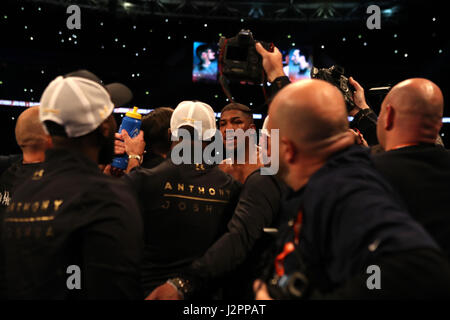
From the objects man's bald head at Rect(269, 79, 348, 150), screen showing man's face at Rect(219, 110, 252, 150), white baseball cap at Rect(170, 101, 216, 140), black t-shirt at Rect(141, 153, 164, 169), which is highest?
screen showing man's face at Rect(219, 110, 252, 150)

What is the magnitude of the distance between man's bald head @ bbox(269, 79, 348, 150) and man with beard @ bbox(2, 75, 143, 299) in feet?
1.82

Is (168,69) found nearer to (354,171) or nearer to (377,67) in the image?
(377,67)

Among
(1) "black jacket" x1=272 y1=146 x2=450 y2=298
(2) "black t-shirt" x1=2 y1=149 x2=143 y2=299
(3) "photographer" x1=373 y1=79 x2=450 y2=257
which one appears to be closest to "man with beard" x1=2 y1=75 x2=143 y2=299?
(2) "black t-shirt" x1=2 y1=149 x2=143 y2=299

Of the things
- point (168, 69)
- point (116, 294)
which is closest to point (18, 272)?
point (116, 294)

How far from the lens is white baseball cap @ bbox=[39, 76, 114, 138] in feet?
4.17

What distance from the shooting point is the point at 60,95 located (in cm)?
128

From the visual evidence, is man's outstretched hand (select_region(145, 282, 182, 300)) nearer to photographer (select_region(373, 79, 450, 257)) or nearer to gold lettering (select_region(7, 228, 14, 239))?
gold lettering (select_region(7, 228, 14, 239))

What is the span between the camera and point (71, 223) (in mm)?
1144

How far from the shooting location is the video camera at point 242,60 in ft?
5.73

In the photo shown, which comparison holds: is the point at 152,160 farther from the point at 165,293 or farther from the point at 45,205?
the point at 45,205

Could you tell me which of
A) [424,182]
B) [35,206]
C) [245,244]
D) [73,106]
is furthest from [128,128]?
[424,182]

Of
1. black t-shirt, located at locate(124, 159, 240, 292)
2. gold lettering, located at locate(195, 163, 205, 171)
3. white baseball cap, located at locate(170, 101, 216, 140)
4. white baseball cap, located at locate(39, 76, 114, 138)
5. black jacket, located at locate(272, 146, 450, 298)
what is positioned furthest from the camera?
white baseball cap, located at locate(170, 101, 216, 140)

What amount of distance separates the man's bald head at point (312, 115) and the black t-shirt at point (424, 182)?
369 millimetres

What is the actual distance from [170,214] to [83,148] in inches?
25.3
